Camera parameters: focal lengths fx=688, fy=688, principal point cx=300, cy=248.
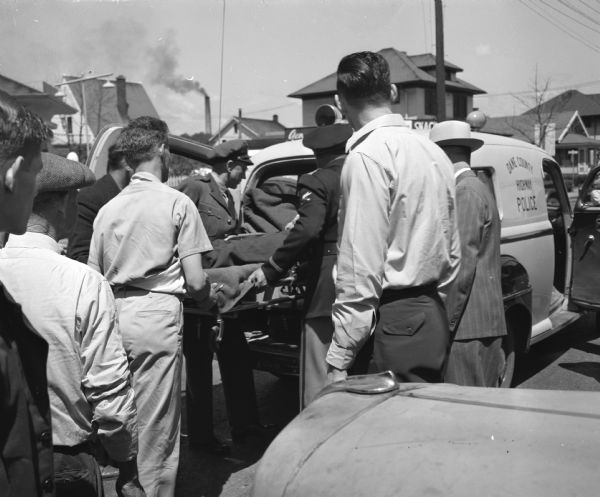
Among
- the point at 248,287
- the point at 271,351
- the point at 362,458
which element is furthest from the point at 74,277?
the point at 271,351

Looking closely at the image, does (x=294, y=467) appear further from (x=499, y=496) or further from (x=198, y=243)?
(x=198, y=243)

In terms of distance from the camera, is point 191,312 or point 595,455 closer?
point 595,455

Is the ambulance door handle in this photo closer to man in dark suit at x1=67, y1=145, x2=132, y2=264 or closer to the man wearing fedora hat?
the man wearing fedora hat

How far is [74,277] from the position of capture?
7.39 feet

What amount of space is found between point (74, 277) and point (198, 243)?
1.33m

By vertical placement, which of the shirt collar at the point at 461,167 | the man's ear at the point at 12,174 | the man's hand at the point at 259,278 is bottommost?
the man's hand at the point at 259,278

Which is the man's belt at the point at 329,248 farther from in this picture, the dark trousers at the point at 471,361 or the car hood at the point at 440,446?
the car hood at the point at 440,446

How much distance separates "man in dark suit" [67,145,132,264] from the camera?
173 inches

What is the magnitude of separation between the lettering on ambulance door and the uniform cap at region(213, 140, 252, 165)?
11.2ft

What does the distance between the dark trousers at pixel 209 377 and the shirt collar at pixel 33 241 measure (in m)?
2.22

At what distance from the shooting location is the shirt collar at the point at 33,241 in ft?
7.41

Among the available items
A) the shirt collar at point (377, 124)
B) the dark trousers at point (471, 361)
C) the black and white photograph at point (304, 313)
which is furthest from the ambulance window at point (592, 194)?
the shirt collar at point (377, 124)

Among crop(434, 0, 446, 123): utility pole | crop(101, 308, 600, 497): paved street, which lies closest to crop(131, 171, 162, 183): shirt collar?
crop(101, 308, 600, 497): paved street

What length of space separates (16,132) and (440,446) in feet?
3.94
